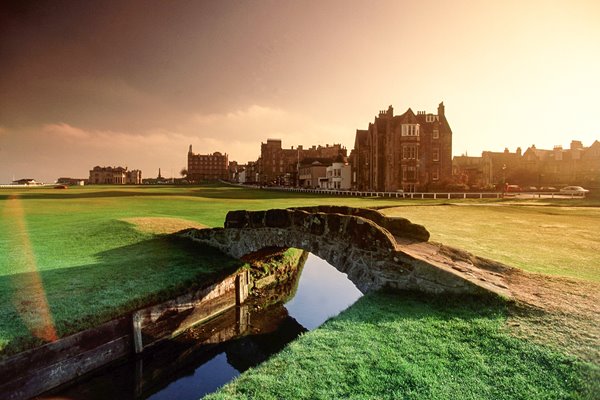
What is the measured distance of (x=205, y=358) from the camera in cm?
1127

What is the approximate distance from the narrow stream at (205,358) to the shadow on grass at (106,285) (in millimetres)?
1643

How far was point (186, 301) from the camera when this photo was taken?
42.0 ft

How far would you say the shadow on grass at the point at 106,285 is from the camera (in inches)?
374

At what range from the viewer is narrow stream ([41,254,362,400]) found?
9.36m

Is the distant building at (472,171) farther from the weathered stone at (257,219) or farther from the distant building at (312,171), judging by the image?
the weathered stone at (257,219)

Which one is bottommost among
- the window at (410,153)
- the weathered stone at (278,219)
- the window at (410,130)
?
the weathered stone at (278,219)

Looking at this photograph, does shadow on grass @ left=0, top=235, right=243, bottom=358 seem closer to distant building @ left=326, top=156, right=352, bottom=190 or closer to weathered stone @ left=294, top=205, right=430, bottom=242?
weathered stone @ left=294, top=205, right=430, bottom=242

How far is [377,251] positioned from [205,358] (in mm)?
6841

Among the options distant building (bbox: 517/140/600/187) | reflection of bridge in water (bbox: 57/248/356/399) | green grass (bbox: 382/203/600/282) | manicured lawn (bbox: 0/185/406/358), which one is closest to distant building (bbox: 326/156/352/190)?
distant building (bbox: 517/140/600/187)

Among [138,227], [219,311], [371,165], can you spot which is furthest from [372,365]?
A: [371,165]

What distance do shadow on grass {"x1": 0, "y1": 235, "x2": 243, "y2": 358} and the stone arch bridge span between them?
3180mm

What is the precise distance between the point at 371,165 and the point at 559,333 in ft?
235

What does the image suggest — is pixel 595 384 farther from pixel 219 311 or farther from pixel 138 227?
pixel 138 227

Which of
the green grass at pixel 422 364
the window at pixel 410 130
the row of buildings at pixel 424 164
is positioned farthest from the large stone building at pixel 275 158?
the green grass at pixel 422 364
